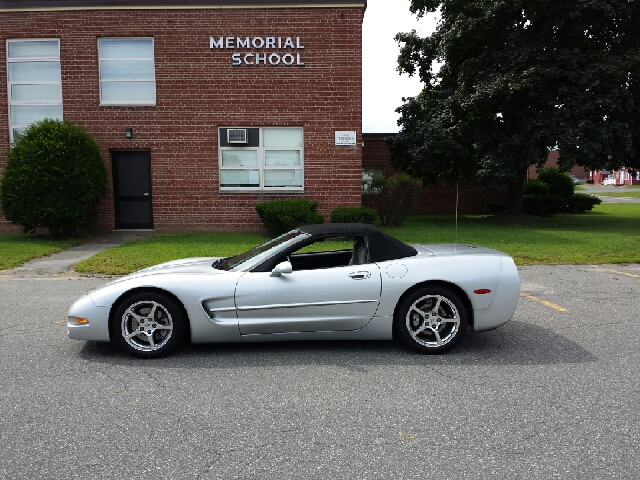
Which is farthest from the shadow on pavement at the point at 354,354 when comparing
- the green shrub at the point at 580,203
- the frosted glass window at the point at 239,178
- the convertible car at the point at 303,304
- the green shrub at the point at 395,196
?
the green shrub at the point at 580,203

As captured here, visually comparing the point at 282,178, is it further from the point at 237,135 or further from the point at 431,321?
the point at 431,321

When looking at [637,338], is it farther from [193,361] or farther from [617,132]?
[617,132]

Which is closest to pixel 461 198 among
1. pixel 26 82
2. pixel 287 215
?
pixel 287 215

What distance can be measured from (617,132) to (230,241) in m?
11.4

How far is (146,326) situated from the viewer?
527 centimetres

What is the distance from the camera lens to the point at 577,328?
248 inches

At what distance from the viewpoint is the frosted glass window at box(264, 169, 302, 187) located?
1630 centimetres

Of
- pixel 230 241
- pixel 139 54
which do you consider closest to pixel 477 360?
pixel 230 241

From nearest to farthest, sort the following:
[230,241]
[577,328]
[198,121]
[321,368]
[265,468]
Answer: [265,468] → [321,368] → [577,328] → [230,241] → [198,121]

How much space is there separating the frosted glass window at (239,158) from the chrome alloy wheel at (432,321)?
11535 mm

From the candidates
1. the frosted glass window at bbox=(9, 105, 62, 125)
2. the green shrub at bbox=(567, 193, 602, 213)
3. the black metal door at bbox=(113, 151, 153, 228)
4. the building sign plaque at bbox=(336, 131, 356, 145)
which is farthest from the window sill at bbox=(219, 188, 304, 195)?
the green shrub at bbox=(567, 193, 602, 213)

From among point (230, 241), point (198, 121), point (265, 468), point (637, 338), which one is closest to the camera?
point (265, 468)

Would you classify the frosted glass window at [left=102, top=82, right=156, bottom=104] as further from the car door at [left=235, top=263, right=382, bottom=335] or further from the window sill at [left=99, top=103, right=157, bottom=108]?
the car door at [left=235, top=263, right=382, bottom=335]

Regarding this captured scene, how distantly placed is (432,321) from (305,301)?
3.80 feet
